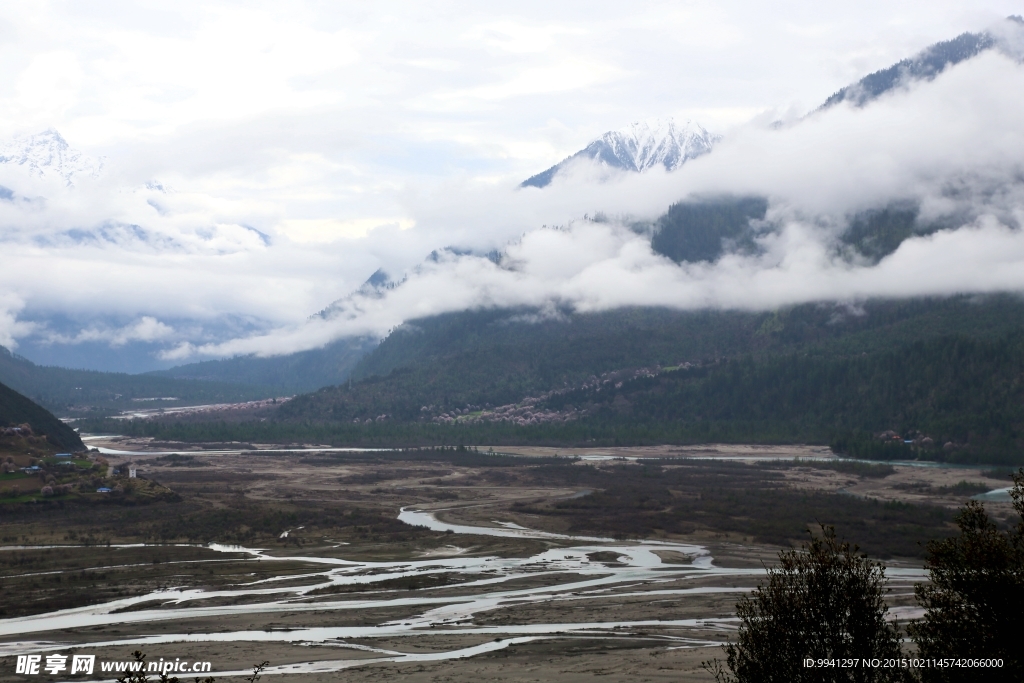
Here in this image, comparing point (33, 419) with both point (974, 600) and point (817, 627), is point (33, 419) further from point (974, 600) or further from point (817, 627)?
point (974, 600)

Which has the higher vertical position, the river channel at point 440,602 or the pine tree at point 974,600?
the pine tree at point 974,600

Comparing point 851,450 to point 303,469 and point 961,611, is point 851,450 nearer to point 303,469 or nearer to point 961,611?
point 303,469

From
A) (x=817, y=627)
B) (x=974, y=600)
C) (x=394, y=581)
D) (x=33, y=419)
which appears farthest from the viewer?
(x=33, y=419)

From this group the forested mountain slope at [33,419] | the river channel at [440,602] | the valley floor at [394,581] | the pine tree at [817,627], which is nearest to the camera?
the pine tree at [817,627]

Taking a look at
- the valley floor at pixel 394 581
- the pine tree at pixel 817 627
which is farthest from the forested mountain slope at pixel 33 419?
the pine tree at pixel 817 627

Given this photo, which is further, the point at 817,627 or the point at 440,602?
the point at 440,602

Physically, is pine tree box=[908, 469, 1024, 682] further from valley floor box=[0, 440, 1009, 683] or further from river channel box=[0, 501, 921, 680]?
river channel box=[0, 501, 921, 680]

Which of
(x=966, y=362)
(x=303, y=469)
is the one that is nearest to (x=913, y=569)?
(x=303, y=469)

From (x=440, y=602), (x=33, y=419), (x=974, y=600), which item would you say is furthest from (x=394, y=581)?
(x=33, y=419)

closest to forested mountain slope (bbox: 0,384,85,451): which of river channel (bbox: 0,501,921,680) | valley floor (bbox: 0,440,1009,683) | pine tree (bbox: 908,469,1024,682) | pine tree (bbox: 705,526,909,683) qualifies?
valley floor (bbox: 0,440,1009,683)

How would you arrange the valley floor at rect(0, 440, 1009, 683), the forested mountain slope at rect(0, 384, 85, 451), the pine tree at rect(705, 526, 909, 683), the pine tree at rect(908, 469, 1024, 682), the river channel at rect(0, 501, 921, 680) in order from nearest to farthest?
the pine tree at rect(908, 469, 1024, 682), the pine tree at rect(705, 526, 909, 683), the valley floor at rect(0, 440, 1009, 683), the river channel at rect(0, 501, 921, 680), the forested mountain slope at rect(0, 384, 85, 451)

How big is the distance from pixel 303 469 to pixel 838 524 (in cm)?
8998

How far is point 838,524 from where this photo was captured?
276 feet

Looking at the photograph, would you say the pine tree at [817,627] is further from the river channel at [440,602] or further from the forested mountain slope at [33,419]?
the forested mountain slope at [33,419]
